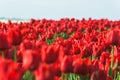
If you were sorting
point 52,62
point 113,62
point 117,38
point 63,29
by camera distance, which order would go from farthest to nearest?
point 63,29
point 117,38
point 113,62
point 52,62

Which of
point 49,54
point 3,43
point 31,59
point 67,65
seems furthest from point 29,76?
point 31,59

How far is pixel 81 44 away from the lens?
14.7 feet

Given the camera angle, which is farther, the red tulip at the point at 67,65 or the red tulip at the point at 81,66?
the red tulip at the point at 81,66

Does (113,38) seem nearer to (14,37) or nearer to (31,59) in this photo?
(14,37)

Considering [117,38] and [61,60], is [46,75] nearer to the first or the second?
[61,60]

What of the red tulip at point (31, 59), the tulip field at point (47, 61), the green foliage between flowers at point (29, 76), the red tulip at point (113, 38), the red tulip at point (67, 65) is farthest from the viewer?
the red tulip at point (113, 38)

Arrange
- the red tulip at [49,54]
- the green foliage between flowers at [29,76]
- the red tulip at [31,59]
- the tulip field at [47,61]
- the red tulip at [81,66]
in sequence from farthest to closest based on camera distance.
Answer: the green foliage between flowers at [29,76] → the red tulip at [81,66] → the red tulip at [49,54] → the red tulip at [31,59] → the tulip field at [47,61]

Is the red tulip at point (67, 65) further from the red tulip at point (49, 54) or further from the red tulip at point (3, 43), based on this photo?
the red tulip at point (3, 43)

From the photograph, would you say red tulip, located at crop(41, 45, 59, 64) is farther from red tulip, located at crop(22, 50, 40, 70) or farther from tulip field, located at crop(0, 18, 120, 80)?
red tulip, located at crop(22, 50, 40, 70)

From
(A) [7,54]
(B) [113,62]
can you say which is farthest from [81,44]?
(A) [7,54]

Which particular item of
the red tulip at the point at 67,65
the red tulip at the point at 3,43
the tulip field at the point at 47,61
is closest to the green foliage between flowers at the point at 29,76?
the tulip field at the point at 47,61

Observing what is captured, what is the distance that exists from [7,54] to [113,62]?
1.10 metres

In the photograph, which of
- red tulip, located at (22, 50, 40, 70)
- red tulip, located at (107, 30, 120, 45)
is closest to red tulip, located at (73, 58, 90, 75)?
red tulip, located at (22, 50, 40, 70)

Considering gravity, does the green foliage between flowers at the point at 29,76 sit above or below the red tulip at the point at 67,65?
below
